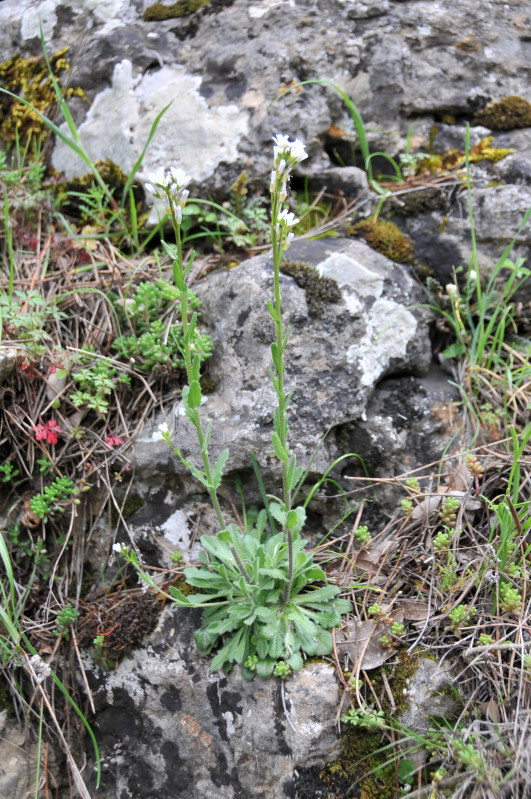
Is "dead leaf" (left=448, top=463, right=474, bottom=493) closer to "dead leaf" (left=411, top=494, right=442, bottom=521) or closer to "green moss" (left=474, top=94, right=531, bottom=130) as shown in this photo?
"dead leaf" (left=411, top=494, right=442, bottom=521)

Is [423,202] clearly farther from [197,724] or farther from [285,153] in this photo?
[197,724]

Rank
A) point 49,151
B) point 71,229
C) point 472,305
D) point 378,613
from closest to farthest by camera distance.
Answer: point 378,613, point 472,305, point 71,229, point 49,151

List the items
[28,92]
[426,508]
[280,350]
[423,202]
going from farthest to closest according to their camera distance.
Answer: [28,92], [423,202], [426,508], [280,350]

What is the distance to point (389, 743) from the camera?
1.92m

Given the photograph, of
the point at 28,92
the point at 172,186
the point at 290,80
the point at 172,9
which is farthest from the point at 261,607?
the point at 172,9

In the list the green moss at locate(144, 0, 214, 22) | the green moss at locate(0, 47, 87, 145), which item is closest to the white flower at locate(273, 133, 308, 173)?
the green moss at locate(0, 47, 87, 145)

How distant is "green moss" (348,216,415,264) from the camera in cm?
290

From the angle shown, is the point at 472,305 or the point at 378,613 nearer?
the point at 378,613

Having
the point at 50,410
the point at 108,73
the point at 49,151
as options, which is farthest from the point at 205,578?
the point at 108,73

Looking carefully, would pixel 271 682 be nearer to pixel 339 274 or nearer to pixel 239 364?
pixel 239 364

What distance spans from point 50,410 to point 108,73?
2054 millimetres

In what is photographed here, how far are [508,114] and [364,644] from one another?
9.55ft

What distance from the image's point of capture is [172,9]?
339 cm

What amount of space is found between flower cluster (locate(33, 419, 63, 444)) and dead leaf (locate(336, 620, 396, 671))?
1522 millimetres
